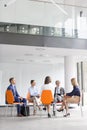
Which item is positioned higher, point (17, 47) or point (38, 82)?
point (17, 47)

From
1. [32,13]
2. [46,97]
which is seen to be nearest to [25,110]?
[46,97]

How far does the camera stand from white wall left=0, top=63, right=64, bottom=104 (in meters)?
14.0

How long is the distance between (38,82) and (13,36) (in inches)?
234

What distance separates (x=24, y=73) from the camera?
14320 mm

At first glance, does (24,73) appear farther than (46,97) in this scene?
Yes

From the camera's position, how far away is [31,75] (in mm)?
14391

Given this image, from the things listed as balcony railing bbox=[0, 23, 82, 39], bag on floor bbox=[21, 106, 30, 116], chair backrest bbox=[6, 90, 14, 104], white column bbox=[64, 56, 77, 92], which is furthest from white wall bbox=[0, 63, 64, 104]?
chair backrest bbox=[6, 90, 14, 104]

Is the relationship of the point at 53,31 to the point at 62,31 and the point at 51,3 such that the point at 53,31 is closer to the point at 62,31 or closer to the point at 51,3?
the point at 62,31

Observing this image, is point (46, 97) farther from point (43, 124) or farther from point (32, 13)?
point (32, 13)

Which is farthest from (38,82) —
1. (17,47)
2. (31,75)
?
(17,47)

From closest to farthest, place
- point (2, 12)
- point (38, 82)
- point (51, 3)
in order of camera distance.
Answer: point (2, 12)
point (51, 3)
point (38, 82)

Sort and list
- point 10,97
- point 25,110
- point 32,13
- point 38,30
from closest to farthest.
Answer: point 10,97 < point 25,110 < point 32,13 < point 38,30

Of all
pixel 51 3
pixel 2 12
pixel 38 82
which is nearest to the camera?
pixel 2 12

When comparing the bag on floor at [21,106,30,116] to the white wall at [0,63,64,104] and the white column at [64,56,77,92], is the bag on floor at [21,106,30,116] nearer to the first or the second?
the white column at [64,56,77,92]
